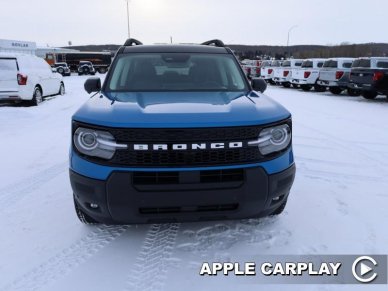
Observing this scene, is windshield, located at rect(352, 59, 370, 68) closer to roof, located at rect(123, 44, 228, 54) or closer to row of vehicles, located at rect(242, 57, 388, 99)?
row of vehicles, located at rect(242, 57, 388, 99)

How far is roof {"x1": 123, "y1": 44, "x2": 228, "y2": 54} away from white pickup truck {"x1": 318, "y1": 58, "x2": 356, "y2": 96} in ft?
47.9

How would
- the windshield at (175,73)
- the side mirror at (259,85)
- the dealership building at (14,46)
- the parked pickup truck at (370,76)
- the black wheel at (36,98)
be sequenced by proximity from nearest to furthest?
the windshield at (175,73)
the side mirror at (259,85)
the black wheel at (36,98)
the parked pickup truck at (370,76)
the dealership building at (14,46)

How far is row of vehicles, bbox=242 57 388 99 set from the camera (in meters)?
14.7

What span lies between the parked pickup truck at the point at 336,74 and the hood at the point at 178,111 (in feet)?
52.1

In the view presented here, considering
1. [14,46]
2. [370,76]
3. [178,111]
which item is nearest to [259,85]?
[178,111]

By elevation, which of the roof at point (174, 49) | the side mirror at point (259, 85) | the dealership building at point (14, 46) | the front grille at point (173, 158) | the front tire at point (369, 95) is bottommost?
the front tire at point (369, 95)

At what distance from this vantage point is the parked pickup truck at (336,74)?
1775 cm

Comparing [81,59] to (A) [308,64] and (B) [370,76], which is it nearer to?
(A) [308,64]

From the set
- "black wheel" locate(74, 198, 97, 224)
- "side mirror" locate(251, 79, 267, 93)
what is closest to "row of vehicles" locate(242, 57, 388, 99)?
"side mirror" locate(251, 79, 267, 93)

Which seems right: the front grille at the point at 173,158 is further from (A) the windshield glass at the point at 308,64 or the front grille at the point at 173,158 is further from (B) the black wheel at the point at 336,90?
(A) the windshield glass at the point at 308,64

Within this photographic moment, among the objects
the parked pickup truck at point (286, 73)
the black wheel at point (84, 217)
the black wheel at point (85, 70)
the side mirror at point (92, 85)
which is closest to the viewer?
the black wheel at point (84, 217)

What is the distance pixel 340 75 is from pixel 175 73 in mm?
16176

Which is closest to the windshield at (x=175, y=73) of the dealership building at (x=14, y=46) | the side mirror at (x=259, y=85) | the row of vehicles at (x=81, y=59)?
the side mirror at (x=259, y=85)

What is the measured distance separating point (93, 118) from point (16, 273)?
4.45 ft
